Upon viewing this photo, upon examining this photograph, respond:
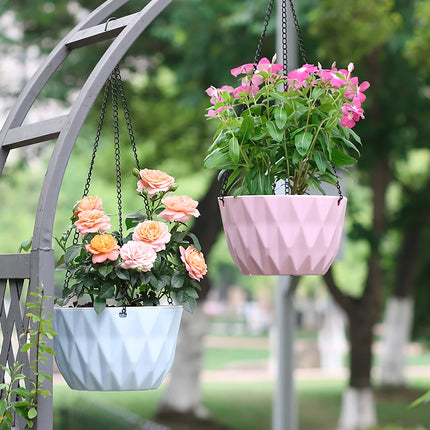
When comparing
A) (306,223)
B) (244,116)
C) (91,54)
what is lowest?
(306,223)

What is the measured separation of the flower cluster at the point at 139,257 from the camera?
1.92 metres

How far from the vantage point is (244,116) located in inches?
81.9

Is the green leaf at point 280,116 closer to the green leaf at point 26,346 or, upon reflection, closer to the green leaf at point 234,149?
the green leaf at point 234,149

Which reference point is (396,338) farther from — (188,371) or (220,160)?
(220,160)

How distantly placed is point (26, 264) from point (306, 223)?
2.40 ft

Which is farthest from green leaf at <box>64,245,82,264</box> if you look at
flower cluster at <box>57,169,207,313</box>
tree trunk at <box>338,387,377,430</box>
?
tree trunk at <box>338,387,377,430</box>

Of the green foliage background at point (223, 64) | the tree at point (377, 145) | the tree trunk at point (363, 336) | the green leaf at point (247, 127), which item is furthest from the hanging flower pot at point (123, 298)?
the tree trunk at point (363, 336)

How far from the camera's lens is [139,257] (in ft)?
6.29

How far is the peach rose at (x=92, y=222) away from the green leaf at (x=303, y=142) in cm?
53

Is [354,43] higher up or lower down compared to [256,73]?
higher up

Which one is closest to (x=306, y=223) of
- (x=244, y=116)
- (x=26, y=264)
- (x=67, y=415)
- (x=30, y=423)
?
(x=244, y=116)

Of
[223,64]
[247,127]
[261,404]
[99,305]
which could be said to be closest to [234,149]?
[247,127]

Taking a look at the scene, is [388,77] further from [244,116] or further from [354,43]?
[244,116]

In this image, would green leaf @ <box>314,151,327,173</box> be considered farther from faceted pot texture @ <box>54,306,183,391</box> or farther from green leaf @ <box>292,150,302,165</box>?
faceted pot texture @ <box>54,306,183,391</box>
